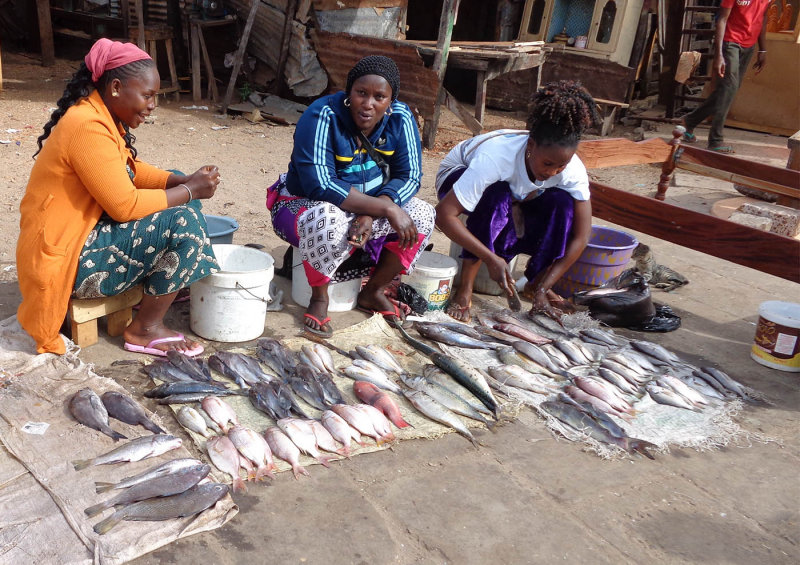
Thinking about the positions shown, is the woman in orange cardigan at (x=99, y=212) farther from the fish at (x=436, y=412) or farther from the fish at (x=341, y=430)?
the fish at (x=436, y=412)

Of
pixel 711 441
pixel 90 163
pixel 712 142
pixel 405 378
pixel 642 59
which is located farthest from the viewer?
pixel 642 59

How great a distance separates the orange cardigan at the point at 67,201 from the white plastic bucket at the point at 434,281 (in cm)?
180

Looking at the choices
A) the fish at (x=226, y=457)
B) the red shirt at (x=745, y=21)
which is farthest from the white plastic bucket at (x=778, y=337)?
the red shirt at (x=745, y=21)

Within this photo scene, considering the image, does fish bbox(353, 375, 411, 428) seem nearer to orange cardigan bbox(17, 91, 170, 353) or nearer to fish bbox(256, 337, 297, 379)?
fish bbox(256, 337, 297, 379)

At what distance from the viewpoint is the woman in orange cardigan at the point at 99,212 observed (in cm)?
319

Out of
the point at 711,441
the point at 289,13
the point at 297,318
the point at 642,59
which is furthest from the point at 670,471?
the point at 642,59

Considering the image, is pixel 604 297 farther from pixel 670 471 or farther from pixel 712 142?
pixel 712 142

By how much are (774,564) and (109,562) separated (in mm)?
2369

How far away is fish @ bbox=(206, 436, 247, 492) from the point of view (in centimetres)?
279

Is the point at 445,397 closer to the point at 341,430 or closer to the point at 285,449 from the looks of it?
the point at 341,430

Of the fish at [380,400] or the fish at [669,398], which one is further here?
the fish at [669,398]

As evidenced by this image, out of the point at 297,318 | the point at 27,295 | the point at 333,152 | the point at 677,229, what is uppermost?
the point at 333,152

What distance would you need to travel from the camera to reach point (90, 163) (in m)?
3.17

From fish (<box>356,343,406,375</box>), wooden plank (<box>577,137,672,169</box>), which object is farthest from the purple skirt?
fish (<box>356,343,406,375</box>)
